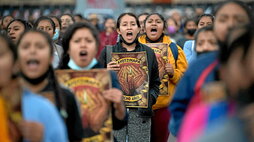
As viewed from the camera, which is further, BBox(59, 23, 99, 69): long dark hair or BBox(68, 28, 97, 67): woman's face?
BBox(59, 23, 99, 69): long dark hair

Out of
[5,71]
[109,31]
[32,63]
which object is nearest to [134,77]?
[32,63]

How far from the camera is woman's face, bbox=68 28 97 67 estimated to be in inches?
213

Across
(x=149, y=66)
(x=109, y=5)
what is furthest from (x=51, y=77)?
(x=109, y=5)

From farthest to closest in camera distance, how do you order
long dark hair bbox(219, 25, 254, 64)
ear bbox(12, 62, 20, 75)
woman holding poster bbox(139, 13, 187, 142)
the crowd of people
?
1. woman holding poster bbox(139, 13, 187, 142)
2. ear bbox(12, 62, 20, 75)
3. long dark hair bbox(219, 25, 254, 64)
4. the crowd of people

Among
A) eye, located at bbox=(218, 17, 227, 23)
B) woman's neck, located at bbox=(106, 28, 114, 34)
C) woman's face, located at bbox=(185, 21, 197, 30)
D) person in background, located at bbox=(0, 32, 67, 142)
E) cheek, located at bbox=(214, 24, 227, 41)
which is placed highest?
eye, located at bbox=(218, 17, 227, 23)

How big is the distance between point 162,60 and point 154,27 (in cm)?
69

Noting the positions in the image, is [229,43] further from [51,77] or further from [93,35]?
[93,35]

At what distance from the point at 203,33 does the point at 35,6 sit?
1229 inches

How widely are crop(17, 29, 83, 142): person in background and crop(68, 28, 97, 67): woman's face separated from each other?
0.59 m

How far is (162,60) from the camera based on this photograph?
866 centimetres

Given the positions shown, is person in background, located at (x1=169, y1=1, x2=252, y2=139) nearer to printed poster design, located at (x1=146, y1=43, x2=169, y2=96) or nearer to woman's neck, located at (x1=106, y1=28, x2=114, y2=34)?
printed poster design, located at (x1=146, y1=43, x2=169, y2=96)

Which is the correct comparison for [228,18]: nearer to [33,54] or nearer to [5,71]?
[33,54]

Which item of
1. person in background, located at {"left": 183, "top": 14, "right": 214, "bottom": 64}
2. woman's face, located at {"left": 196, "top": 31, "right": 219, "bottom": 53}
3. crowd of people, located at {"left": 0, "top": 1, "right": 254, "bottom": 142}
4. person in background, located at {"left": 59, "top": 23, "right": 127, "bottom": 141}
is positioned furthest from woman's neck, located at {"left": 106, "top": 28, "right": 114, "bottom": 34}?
person in background, located at {"left": 59, "top": 23, "right": 127, "bottom": 141}

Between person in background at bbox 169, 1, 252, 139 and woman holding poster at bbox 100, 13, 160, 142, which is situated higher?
person in background at bbox 169, 1, 252, 139
